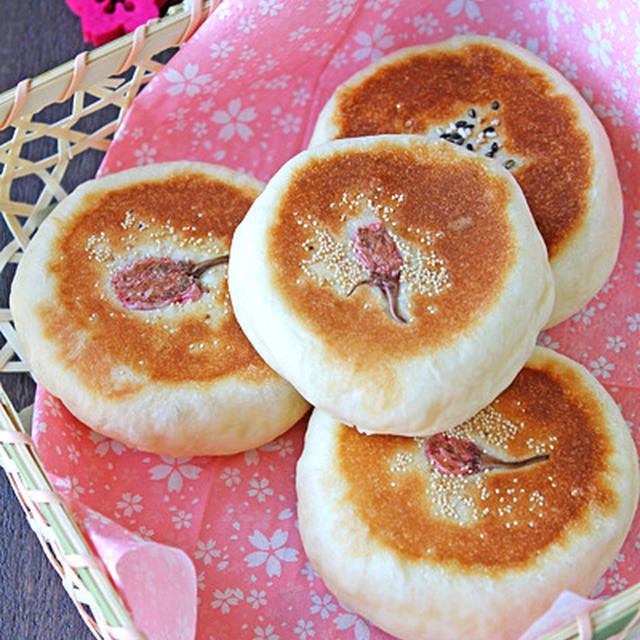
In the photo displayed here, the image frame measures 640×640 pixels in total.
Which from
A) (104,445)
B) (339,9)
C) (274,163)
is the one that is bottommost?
(104,445)

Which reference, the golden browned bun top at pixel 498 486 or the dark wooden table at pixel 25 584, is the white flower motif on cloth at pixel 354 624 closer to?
the golden browned bun top at pixel 498 486

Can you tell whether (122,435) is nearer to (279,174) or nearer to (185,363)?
(185,363)

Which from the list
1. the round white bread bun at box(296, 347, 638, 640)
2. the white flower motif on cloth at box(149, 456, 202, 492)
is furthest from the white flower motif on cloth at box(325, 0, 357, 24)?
the white flower motif on cloth at box(149, 456, 202, 492)

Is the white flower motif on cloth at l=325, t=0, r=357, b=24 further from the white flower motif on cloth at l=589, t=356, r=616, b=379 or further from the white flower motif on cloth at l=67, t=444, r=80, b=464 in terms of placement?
the white flower motif on cloth at l=67, t=444, r=80, b=464

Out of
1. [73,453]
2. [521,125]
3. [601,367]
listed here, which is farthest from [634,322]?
[73,453]

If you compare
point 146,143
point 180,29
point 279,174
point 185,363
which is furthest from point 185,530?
point 180,29

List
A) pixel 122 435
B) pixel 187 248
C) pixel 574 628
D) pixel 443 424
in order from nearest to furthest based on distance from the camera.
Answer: pixel 574 628 → pixel 443 424 → pixel 122 435 → pixel 187 248

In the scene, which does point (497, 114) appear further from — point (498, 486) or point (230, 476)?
point (230, 476)
